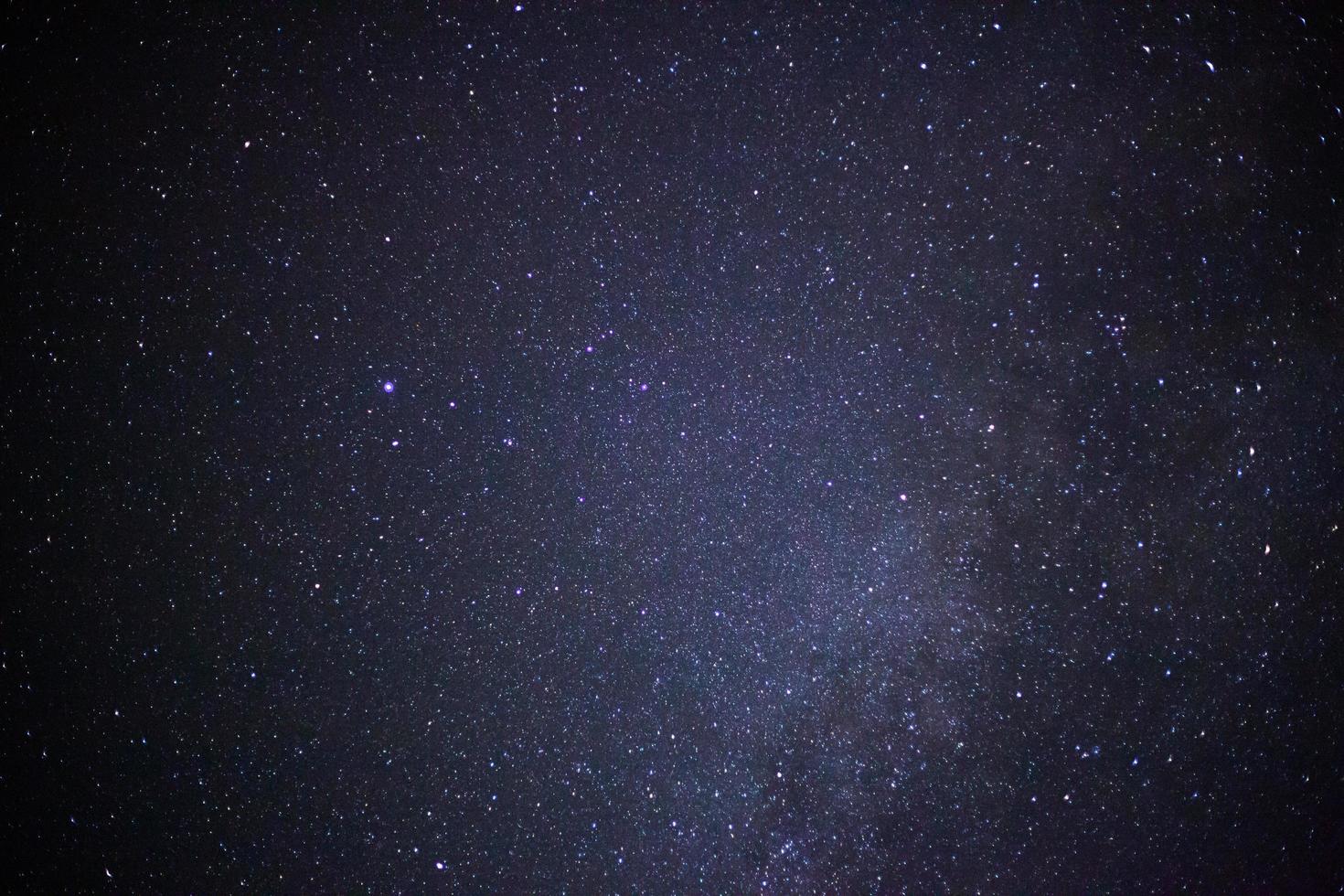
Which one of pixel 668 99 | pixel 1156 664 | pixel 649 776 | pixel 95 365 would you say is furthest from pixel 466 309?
pixel 1156 664

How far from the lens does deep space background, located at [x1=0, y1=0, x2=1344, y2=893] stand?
629 millimetres

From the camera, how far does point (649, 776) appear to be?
0.67 metres

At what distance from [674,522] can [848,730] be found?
0.31 metres

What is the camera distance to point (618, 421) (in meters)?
0.65

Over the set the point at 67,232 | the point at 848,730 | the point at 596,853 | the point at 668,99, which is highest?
the point at 668,99

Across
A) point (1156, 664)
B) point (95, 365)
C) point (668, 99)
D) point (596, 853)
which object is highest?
point (668, 99)

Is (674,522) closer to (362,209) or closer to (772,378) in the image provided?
(772,378)

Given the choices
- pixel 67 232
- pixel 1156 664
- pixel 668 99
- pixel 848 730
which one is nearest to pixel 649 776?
pixel 848 730

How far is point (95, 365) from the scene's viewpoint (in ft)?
2.22

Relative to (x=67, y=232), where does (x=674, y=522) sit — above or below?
below

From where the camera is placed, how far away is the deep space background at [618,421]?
0.63 metres

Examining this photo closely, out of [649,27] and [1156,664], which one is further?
[1156,664]

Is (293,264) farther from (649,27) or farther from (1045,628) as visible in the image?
(1045,628)

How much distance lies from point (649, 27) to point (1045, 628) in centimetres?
78
